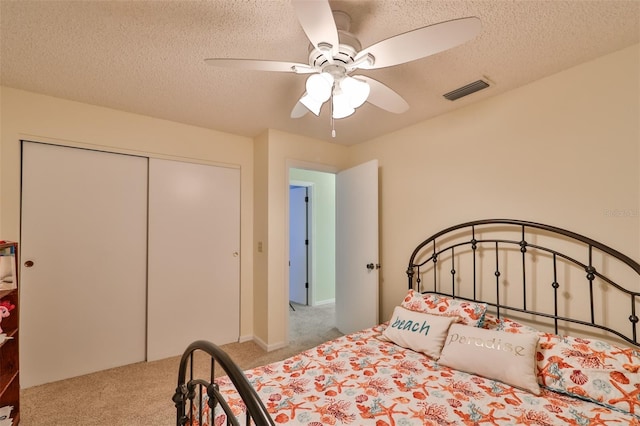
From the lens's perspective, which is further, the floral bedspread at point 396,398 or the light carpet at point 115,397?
the light carpet at point 115,397

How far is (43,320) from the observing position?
229 centimetres

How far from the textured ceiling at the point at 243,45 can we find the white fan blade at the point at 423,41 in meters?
0.28

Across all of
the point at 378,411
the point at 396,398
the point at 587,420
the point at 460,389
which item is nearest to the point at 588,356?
the point at 587,420

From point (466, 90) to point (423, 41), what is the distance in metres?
1.22

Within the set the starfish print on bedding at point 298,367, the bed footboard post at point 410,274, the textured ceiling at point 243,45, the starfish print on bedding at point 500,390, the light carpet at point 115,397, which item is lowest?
the light carpet at point 115,397

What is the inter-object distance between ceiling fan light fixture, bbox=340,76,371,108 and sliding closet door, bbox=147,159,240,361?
215 cm

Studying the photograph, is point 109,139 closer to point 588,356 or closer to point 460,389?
point 460,389

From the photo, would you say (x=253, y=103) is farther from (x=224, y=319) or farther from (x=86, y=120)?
(x=224, y=319)

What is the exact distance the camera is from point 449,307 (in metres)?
2.06

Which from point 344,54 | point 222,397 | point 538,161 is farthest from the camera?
point 538,161

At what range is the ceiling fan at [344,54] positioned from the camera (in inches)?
41.1

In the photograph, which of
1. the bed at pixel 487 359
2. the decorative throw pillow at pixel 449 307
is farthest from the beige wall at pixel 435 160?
the decorative throw pillow at pixel 449 307

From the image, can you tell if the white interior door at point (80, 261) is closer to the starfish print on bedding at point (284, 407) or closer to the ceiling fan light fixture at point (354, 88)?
the starfish print on bedding at point (284, 407)

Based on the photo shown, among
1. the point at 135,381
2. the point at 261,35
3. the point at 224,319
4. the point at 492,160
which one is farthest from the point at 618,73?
the point at 135,381
